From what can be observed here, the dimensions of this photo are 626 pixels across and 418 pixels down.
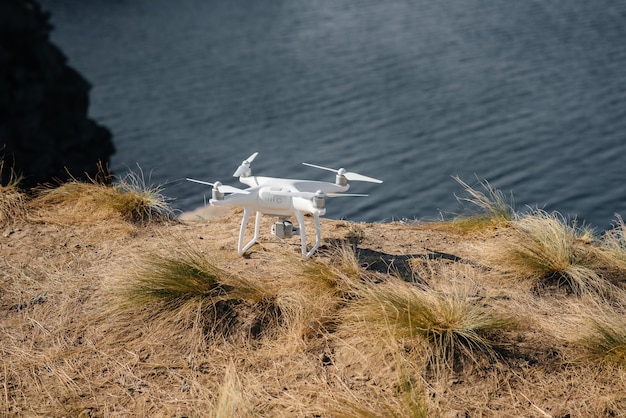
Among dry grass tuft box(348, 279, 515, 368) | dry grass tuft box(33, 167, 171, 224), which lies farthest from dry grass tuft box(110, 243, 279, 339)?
dry grass tuft box(33, 167, 171, 224)

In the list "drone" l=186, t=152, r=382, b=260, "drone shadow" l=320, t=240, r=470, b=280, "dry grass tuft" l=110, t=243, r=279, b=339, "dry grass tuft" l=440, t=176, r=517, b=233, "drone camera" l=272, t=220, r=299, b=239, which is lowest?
"dry grass tuft" l=440, t=176, r=517, b=233

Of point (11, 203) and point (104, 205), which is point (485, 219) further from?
point (11, 203)

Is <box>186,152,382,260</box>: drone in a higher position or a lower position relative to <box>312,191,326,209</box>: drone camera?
lower

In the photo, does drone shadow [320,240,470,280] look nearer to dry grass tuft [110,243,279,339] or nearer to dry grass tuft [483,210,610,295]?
dry grass tuft [483,210,610,295]

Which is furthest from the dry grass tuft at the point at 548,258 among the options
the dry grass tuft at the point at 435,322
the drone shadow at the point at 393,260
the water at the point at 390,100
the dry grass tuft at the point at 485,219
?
the water at the point at 390,100

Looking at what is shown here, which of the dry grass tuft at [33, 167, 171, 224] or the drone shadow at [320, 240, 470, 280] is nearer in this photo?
the drone shadow at [320, 240, 470, 280]

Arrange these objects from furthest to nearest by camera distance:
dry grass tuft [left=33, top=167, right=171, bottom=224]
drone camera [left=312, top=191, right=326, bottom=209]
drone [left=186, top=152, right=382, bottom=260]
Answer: dry grass tuft [left=33, top=167, right=171, bottom=224], drone [left=186, top=152, right=382, bottom=260], drone camera [left=312, top=191, right=326, bottom=209]

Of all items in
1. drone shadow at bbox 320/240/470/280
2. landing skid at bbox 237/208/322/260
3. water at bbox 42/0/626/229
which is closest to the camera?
landing skid at bbox 237/208/322/260

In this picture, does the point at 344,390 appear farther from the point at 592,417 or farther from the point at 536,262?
the point at 536,262
